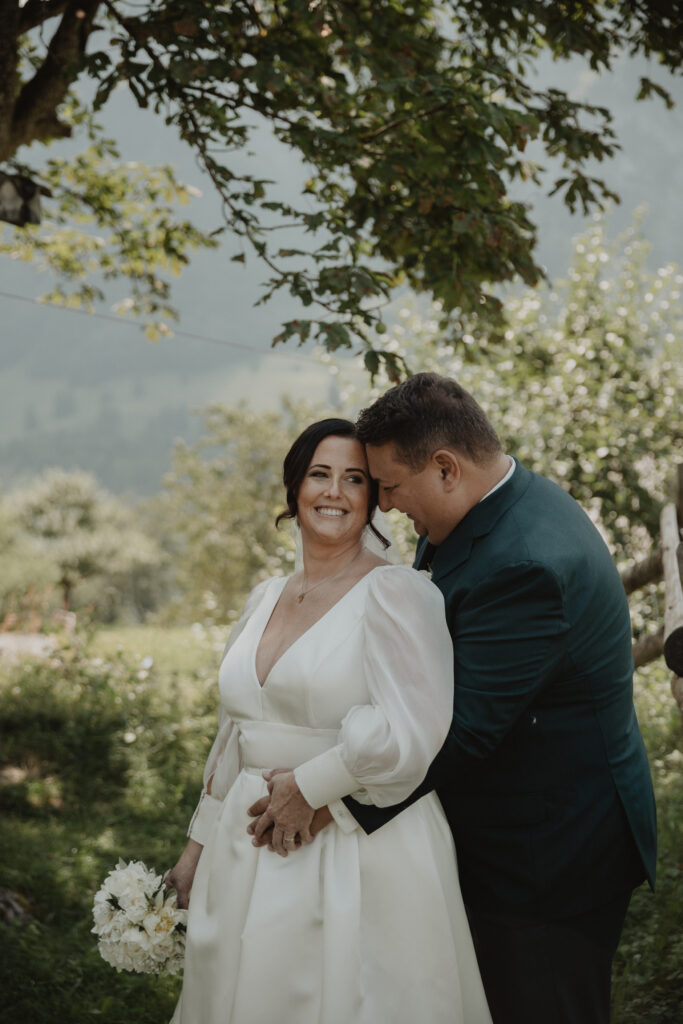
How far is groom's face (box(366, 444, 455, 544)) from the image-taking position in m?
2.60

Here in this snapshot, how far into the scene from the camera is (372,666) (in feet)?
7.68

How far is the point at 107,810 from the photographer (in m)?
7.26

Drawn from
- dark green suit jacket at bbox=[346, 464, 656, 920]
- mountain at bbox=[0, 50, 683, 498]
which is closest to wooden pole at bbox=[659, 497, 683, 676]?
dark green suit jacket at bbox=[346, 464, 656, 920]

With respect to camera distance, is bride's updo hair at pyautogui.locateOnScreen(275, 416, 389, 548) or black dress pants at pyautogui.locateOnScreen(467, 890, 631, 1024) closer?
black dress pants at pyautogui.locateOnScreen(467, 890, 631, 1024)

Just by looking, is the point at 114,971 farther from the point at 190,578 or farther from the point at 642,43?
the point at 190,578

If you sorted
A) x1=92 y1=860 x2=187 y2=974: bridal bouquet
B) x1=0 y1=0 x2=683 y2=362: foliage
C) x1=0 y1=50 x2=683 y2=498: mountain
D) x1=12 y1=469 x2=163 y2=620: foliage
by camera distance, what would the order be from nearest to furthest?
x1=92 y1=860 x2=187 y2=974: bridal bouquet < x1=0 y1=0 x2=683 y2=362: foliage < x1=12 y1=469 x2=163 y2=620: foliage < x1=0 y1=50 x2=683 y2=498: mountain

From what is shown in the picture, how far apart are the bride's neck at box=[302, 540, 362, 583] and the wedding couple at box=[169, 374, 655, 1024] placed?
0.07m

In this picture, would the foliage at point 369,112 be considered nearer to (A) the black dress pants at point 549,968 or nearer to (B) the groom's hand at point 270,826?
(B) the groom's hand at point 270,826

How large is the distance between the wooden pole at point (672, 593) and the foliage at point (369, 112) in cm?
145

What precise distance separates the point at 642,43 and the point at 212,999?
16.8ft

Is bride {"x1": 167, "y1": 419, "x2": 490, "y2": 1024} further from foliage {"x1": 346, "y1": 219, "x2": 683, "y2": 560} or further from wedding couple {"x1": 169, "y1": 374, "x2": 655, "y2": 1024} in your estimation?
foliage {"x1": 346, "y1": 219, "x2": 683, "y2": 560}

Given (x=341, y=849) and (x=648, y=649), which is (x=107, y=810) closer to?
(x=648, y=649)

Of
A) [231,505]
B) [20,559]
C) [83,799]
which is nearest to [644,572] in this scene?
[83,799]

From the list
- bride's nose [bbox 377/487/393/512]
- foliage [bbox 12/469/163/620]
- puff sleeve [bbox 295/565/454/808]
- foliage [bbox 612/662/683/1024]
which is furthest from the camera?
foliage [bbox 12/469/163/620]
